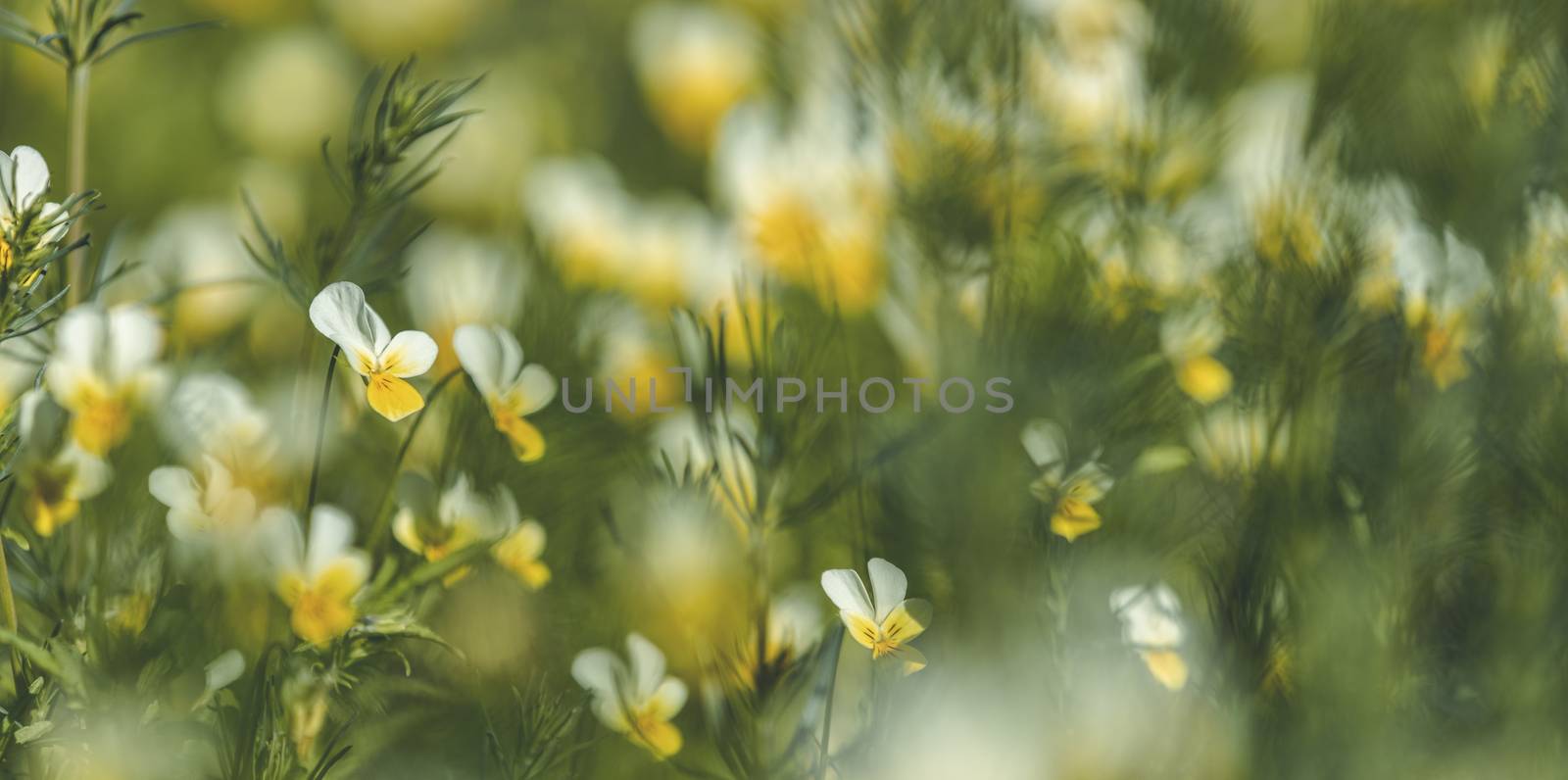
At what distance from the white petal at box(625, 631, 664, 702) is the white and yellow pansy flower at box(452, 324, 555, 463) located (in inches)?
3.1

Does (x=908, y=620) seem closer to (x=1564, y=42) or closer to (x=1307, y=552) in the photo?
(x=1307, y=552)

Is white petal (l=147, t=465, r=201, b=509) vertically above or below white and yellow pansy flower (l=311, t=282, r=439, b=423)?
below

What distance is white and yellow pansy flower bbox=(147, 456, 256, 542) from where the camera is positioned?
431 mm

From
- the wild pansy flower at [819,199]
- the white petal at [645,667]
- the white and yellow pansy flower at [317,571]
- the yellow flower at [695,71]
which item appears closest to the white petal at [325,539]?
the white and yellow pansy flower at [317,571]

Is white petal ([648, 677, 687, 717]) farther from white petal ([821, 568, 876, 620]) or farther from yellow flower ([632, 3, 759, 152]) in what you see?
yellow flower ([632, 3, 759, 152])

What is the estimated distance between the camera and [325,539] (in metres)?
A: 0.45

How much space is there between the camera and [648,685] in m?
0.47

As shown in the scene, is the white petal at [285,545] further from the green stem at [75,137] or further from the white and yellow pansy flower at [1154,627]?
the white and yellow pansy flower at [1154,627]

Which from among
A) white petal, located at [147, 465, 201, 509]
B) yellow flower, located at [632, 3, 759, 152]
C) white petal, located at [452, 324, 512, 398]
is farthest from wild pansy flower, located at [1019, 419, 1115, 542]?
yellow flower, located at [632, 3, 759, 152]

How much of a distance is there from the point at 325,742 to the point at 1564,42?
0.65m

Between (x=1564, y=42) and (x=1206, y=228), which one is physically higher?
(x=1564, y=42)

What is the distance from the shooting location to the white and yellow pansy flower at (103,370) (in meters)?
0.42

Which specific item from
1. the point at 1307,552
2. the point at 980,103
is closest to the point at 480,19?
the point at 980,103

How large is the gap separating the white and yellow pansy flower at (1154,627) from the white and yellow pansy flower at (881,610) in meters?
0.15
